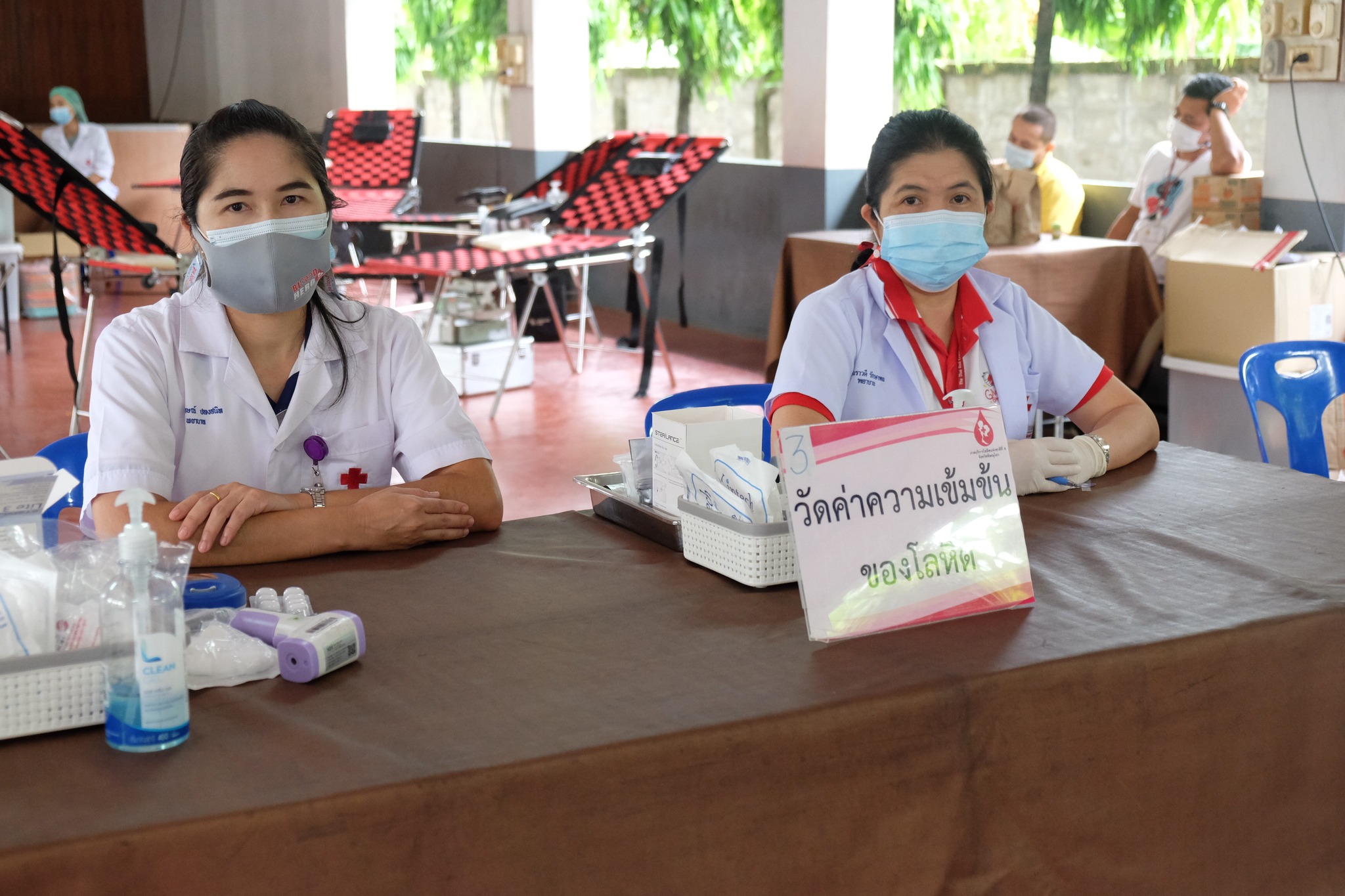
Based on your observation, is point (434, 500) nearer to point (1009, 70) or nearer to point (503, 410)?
point (503, 410)

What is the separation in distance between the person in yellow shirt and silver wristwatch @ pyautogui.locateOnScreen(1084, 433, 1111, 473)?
12.7ft

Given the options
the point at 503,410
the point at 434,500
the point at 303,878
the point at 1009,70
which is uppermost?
the point at 1009,70

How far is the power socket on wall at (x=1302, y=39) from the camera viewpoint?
4.29 meters

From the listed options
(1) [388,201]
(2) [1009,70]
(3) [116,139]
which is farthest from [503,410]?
(3) [116,139]

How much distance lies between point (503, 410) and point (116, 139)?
5.77 metres

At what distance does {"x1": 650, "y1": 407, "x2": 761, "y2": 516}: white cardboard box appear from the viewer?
167 centimetres

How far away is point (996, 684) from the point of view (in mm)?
1264

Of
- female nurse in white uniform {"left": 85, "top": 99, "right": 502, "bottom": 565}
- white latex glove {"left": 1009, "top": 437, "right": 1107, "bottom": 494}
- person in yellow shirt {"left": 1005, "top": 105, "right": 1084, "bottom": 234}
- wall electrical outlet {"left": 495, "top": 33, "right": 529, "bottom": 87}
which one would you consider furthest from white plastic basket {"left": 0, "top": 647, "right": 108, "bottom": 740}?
wall electrical outlet {"left": 495, "top": 33, "right": 529, "bottom": 87}

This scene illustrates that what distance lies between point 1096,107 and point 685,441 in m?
6.16

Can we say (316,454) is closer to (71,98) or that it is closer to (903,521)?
(903,521)

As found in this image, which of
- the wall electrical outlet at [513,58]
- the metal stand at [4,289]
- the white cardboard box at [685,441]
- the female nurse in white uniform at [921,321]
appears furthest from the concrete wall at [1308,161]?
the metal stand at [4,289]

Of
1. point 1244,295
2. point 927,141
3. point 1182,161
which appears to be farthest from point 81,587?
point 1182,161

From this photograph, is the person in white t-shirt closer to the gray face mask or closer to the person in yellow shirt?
the person in yellow shirt

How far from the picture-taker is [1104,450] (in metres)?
2.09
